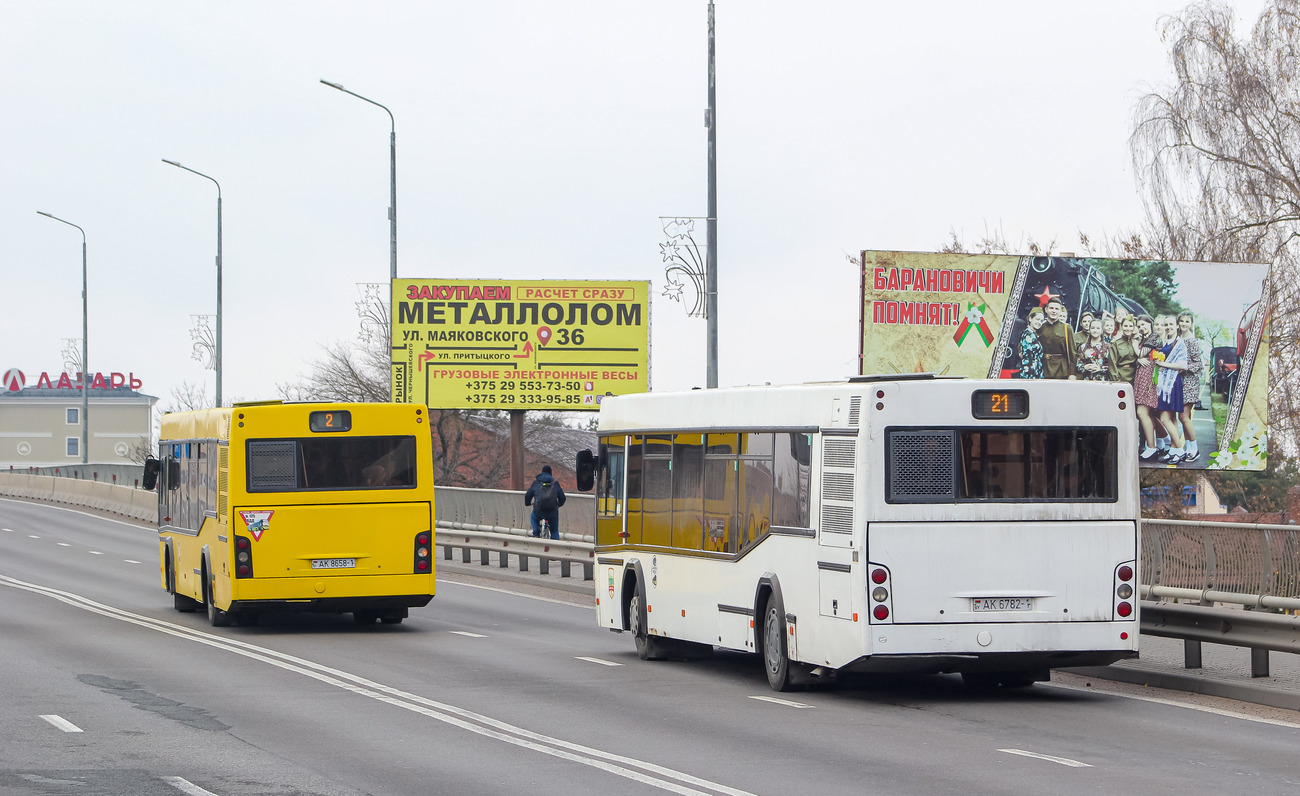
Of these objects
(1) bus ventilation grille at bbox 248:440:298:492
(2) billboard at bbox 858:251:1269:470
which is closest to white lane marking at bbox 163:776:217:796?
(1) bus ventilation grille at bbox 248:440:298:492

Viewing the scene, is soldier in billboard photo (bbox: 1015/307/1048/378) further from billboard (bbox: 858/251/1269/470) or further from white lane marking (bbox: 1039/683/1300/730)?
white lane marking (bbox: 1039/683/1300/730)

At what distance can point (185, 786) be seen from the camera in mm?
9672

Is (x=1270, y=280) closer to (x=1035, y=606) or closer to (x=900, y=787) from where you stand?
(x=1035, y=606)

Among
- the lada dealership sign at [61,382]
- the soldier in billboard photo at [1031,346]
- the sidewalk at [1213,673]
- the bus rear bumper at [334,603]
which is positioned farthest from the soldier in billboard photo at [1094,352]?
the lada dealership sign at [61,382]

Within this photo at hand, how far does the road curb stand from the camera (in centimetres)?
1365

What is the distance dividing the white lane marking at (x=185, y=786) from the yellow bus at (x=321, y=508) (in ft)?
33.7

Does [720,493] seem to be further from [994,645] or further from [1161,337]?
[1161,337]

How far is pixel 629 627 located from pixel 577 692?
3776 mm

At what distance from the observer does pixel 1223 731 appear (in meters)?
12.2

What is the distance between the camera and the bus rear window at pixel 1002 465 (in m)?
13.5

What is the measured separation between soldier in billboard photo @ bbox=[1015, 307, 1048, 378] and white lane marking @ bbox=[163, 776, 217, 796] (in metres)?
23.2

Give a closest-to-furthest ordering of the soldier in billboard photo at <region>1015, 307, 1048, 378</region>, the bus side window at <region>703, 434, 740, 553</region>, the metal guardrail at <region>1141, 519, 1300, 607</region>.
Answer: the bus side window at <region>703, 434, 740, 553</region> < the metal guardrail at <region>1141, 519, 1300, 607</region> < the soldier in billboard photo at <region>1015, 307, 1048, 378</region>

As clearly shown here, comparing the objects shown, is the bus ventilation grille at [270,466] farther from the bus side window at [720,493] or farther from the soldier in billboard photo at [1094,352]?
the soldier in billboard photo at [1094,352]

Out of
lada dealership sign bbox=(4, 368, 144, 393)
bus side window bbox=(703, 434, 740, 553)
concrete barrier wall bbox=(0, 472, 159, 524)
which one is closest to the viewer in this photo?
bus side window bbox=(703, 434, 740, 553)
